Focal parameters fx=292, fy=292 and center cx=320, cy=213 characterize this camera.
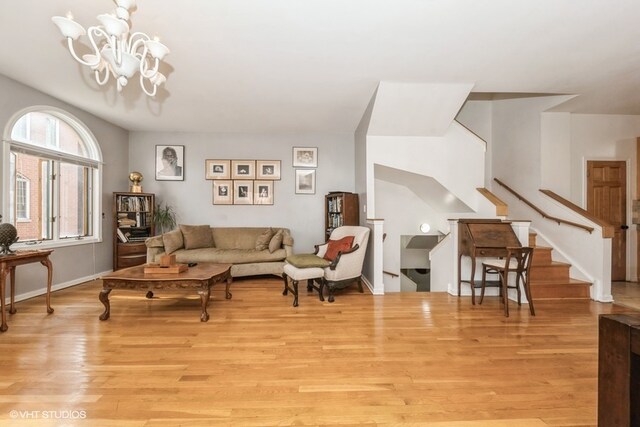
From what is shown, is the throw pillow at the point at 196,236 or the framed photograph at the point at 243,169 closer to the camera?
the throw pillow at the point at 196,236

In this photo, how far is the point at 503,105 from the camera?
5.56 meters

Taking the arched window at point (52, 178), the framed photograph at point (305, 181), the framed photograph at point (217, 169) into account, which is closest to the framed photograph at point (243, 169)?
the framed photograph at point (217, 169)

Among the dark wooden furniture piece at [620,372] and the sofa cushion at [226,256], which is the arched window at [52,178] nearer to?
the sofa cushion at [226,256]

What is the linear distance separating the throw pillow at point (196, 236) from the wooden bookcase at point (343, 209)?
88.5 inches

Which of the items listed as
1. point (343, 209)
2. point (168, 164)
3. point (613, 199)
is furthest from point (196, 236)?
point (613, 199)

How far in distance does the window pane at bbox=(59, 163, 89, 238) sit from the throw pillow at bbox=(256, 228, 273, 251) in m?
2.91

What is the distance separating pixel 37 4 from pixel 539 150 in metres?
6.37

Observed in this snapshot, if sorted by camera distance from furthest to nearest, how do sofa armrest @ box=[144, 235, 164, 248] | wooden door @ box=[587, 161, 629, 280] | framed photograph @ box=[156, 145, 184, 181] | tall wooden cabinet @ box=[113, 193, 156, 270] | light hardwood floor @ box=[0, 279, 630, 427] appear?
1. framed photograph @ box=[156, 145, 184, 181]
2. tall wooden cabinet @ box=[113, 193, 156, 270]
3. wooden door @ box=[587, 161, 629, 280]
4. sofa armrest @ box=[144, 235, 164, 248]
5. light hardwood floor @ box=[0, 279, 630, 427]

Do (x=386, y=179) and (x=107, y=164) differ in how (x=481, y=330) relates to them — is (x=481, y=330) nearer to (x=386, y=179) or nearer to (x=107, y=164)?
(x=386, y=179)

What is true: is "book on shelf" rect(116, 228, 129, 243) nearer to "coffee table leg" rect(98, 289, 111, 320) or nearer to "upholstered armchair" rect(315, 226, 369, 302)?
"coffee table leg" rect(98, 289, 111, 320)

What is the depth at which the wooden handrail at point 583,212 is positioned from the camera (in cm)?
392

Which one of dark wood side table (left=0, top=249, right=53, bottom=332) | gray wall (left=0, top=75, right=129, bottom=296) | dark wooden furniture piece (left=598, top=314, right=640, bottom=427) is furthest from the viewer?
gray wall (left=0, top=75, right=129, bottom=296)

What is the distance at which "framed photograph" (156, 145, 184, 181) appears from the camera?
5.87 meters

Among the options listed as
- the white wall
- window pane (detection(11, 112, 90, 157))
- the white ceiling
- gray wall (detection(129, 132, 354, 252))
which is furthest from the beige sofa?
the white wall
